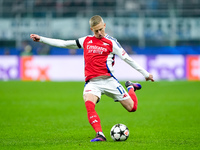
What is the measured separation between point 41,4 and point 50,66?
8.22 meters

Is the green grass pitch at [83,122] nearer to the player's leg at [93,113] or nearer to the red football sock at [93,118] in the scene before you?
the player's leg at [93,113]

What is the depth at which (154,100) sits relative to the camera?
54.5 ft

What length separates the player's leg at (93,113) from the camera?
23.9ft

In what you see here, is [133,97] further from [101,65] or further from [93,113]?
[93,113]

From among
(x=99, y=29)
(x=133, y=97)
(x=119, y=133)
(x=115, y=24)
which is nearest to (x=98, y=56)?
(x=99, y=29)

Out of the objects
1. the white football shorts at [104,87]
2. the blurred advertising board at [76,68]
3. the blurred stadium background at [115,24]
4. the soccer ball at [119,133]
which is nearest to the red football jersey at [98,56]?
the white football shorts at [104,87]

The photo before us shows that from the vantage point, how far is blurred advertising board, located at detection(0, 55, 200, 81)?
87.7 feet

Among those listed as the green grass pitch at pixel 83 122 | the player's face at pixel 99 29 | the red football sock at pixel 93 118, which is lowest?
the green grass pitch at pixel 83 122

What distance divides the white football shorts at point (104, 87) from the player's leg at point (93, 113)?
0.09ft

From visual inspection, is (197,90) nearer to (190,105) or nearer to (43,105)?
(190,105)

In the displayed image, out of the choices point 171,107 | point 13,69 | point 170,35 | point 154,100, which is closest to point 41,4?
point 13,69

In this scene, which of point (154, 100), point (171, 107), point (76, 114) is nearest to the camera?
point (76, 114)

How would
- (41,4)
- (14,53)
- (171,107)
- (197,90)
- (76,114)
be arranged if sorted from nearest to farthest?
(76,114) → (171,107) → (197,90) → (14,53) → (41,4)

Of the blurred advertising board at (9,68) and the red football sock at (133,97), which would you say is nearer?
the red football sock at (133,97)
